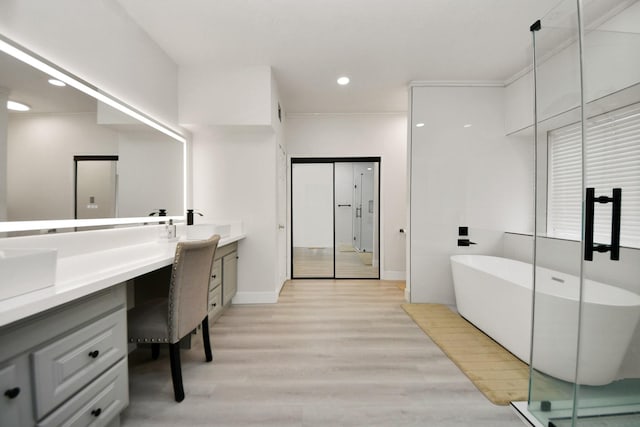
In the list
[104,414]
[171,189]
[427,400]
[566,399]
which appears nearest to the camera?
[104,414]

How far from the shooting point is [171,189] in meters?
2.78

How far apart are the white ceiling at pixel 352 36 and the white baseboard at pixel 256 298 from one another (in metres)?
2.58

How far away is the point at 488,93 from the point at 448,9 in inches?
59.8

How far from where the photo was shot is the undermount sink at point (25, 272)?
0.82m

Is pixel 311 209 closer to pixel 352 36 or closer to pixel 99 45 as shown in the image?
pixel 352 36

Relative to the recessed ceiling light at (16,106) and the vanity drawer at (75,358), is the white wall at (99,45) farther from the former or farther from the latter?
the vanity drawer at (75,358)

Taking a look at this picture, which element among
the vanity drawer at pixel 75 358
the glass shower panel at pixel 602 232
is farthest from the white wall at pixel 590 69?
the vanity drawer at pixel 75 358

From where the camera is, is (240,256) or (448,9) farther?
(240,256)

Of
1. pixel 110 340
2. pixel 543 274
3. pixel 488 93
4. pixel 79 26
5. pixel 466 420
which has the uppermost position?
pixel 488 93

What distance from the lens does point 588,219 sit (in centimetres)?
115

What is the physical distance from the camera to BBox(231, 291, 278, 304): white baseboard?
Answer: 3154 millimetres

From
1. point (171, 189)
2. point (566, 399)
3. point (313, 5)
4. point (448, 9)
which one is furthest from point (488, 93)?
point (171, 189)

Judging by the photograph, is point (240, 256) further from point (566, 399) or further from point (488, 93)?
point (488, 93)

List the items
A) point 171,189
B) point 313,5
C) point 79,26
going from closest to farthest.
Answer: point 79,26 → point 313,5 → point 171,189
